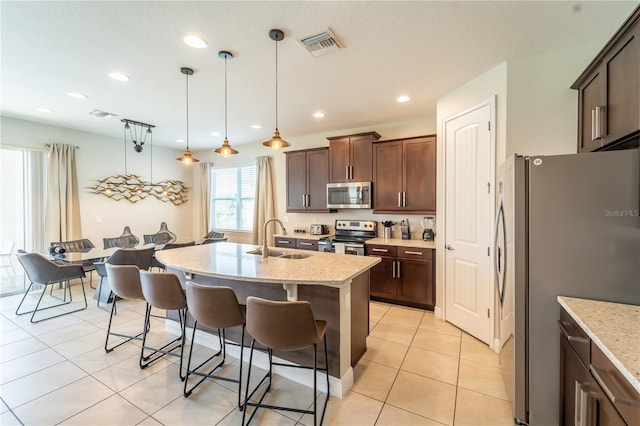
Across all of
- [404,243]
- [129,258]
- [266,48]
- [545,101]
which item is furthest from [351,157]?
[129,258]

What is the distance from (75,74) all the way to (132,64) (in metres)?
0.75

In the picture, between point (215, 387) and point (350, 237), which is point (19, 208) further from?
A: point (350, 237)

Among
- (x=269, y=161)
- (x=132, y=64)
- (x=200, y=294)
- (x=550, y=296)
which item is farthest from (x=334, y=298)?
(x=269, y=161)

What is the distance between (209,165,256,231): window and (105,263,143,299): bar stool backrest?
11.9 feet

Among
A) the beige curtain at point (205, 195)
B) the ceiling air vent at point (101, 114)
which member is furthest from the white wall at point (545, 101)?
the beige curtain at point (205, 195)

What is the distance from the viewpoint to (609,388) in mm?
1106

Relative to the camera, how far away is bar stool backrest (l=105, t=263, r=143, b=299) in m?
2.48

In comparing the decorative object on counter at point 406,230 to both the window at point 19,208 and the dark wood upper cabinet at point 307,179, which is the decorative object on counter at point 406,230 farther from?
the window at point 19,208

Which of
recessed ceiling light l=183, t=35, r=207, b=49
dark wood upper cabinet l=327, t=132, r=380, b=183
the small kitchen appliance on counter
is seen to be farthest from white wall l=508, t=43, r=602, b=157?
the small kitchen appliance on counter

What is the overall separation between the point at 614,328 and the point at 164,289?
8.92 feet

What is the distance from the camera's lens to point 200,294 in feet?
6.15

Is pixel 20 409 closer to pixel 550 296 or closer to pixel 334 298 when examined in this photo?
pixel 334 298

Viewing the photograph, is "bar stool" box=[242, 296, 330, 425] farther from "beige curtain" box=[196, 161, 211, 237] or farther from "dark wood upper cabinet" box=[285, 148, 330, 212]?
"beige curtain" box=[196, 161, 211, 237]

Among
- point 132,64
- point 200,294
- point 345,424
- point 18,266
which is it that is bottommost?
point 345,424
